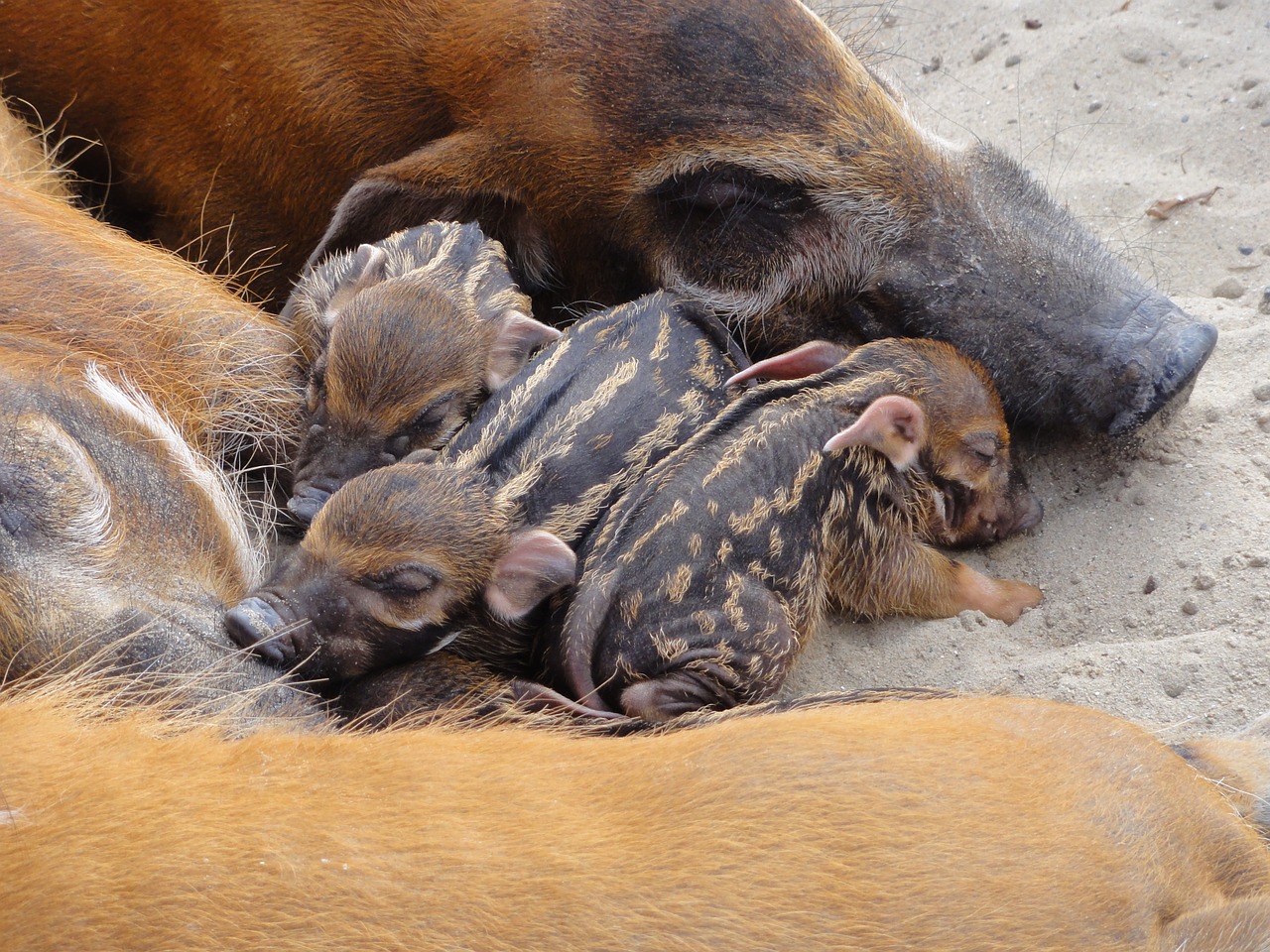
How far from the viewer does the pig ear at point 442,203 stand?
2.70 meters

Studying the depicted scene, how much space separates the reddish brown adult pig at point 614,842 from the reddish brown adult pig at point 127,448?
227mm

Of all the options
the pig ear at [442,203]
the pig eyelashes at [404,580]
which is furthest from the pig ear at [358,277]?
the pig eyelashes at [404,580]

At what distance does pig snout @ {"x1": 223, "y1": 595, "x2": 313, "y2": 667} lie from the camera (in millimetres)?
1992

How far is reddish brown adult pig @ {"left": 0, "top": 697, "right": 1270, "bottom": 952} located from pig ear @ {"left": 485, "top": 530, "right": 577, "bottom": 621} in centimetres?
56

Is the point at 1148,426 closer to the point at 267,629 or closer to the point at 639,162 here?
the point at 639,162

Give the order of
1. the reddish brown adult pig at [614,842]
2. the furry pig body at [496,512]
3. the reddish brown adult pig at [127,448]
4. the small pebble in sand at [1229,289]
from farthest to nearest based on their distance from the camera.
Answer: the small pebble in sand at [1229,289] < the furry pig body at [496,512] < the reddish brown adult pig at [127,448] < the reddish brown adult pig at [614,842]

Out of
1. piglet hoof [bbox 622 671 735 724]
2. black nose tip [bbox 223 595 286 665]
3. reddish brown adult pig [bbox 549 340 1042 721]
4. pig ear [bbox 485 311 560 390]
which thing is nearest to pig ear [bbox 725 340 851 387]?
reddish brown adult pig [bbox 549 340 1042 721]

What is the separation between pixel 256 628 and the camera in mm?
1991

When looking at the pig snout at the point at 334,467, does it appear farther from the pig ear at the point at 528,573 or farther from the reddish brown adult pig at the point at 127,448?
the pig ear at the point at 528,573

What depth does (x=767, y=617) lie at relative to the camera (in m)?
2.27

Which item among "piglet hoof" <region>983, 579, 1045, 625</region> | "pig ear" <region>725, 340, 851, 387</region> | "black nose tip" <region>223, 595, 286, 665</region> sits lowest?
"piglet hoof" <region>983, 579, 1045, 625</region>

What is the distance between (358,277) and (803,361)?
92 centimetres

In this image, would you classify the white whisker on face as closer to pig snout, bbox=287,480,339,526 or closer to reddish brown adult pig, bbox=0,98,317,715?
reddish brown adult pig, bbox=0,98,317,715

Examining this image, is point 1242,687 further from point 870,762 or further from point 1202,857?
point 870,762
